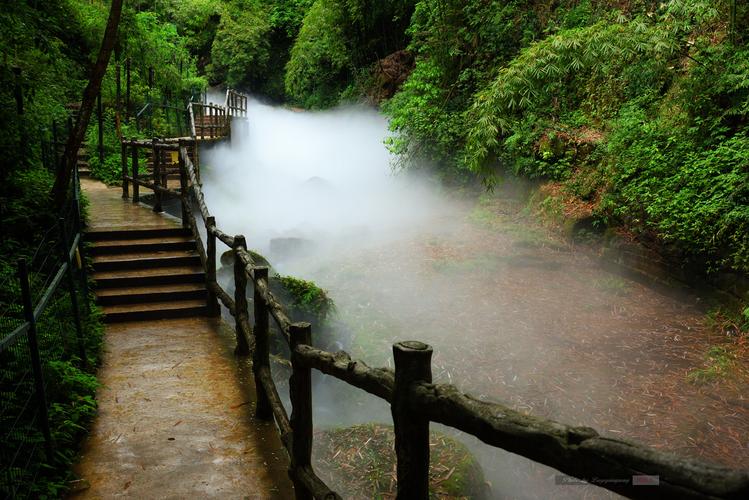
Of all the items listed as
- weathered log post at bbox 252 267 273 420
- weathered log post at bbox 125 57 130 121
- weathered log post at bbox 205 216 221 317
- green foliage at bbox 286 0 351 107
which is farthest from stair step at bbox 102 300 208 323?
green foliage at bbox 286 0 351 107

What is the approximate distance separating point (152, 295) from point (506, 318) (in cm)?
540

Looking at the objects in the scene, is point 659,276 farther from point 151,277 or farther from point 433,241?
point 151,277

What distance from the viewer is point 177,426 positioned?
4344 mm

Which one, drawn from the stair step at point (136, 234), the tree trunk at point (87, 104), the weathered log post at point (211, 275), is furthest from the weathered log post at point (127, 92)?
the weathered log post at point (211, 275)

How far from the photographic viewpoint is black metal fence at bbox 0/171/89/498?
3299mm

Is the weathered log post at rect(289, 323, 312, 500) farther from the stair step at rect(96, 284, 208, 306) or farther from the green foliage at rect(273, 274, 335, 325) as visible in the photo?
the green foliage at rect(273, 274, 335, 325)

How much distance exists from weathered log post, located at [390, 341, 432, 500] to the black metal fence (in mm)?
2259

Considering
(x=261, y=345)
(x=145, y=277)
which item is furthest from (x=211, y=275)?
(x=261, y=345)

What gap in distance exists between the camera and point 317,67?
25375 millimetres


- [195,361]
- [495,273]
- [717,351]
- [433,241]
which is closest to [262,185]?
[433,241]

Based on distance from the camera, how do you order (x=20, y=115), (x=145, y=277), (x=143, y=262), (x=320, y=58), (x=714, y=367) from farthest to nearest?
(x=320, y=58) < (x=20, y=115) < (x=143, y=262) < (x=145, y=277) < (x=714, y=367)

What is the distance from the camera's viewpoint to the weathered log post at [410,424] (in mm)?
2033

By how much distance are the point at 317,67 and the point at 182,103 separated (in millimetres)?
6881

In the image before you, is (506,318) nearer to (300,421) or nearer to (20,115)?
(300,421)
